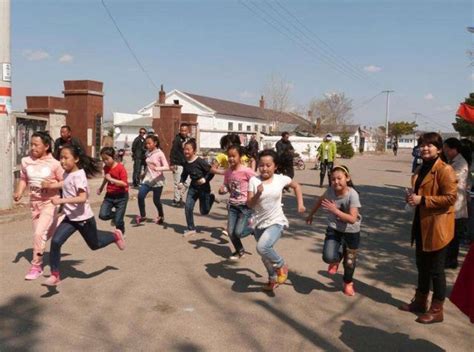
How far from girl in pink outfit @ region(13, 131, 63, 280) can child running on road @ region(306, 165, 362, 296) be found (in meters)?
3.11

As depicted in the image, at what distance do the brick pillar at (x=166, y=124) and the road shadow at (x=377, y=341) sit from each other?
16.9m

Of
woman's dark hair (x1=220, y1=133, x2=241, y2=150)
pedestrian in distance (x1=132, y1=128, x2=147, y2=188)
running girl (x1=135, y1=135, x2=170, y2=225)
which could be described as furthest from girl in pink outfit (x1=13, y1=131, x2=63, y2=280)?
pedestrian in distance (x1=132, y1=128, x2=147, y2=188)

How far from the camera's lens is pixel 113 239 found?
6.11 meters

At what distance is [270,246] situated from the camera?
17.3ft

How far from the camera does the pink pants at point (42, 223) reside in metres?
5.57

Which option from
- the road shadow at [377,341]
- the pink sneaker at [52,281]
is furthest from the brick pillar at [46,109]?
the road shadow at [377,341]

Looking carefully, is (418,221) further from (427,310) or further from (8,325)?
(8,325)

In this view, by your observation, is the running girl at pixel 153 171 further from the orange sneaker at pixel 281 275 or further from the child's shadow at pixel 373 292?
the child's shadow at pixel 373 292

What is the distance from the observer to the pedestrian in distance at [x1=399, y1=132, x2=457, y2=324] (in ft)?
14.9

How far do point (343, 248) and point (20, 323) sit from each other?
3.30 metres

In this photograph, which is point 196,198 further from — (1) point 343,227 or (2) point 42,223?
(1) point 343,227

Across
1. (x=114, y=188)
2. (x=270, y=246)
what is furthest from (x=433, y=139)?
(x=114, y=188)

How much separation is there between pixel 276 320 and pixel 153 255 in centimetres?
279

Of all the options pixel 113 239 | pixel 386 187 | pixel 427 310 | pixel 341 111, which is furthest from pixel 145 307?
pixel 341 111
